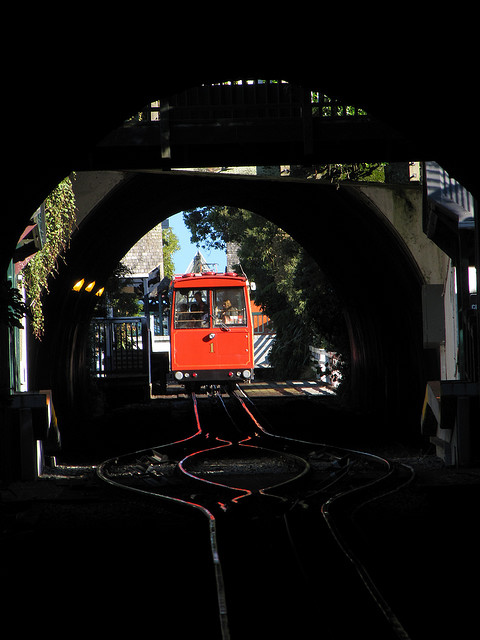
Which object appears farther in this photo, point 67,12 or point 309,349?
point 309,349

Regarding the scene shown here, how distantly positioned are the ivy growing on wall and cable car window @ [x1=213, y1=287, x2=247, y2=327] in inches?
408

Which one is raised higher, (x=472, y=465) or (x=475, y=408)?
(x=475, y=408)

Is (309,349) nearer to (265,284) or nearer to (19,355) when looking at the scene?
(265,284)

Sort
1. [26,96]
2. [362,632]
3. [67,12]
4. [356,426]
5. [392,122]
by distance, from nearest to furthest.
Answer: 1. [362,632]
2. [67,12]
3. [26,96]
4. [392,122]
5. [356,426]

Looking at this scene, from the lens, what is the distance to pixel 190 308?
2458cm

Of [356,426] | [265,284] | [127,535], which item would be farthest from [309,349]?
[127,535]

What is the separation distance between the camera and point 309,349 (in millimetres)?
33594

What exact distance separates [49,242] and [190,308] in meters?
11.1

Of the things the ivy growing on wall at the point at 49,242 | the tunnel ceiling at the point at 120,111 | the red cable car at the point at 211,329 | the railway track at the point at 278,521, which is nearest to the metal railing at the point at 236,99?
the ivy growing on wall at the point at 49,242

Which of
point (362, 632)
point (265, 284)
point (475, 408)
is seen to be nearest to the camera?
point (362, 632)

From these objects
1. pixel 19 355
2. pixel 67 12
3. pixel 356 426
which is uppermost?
pixel 67 12

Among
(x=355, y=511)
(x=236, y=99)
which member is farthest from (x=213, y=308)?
(x=355, y=511)

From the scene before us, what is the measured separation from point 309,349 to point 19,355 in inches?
865

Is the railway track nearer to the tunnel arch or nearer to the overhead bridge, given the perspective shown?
the tunnel arch
